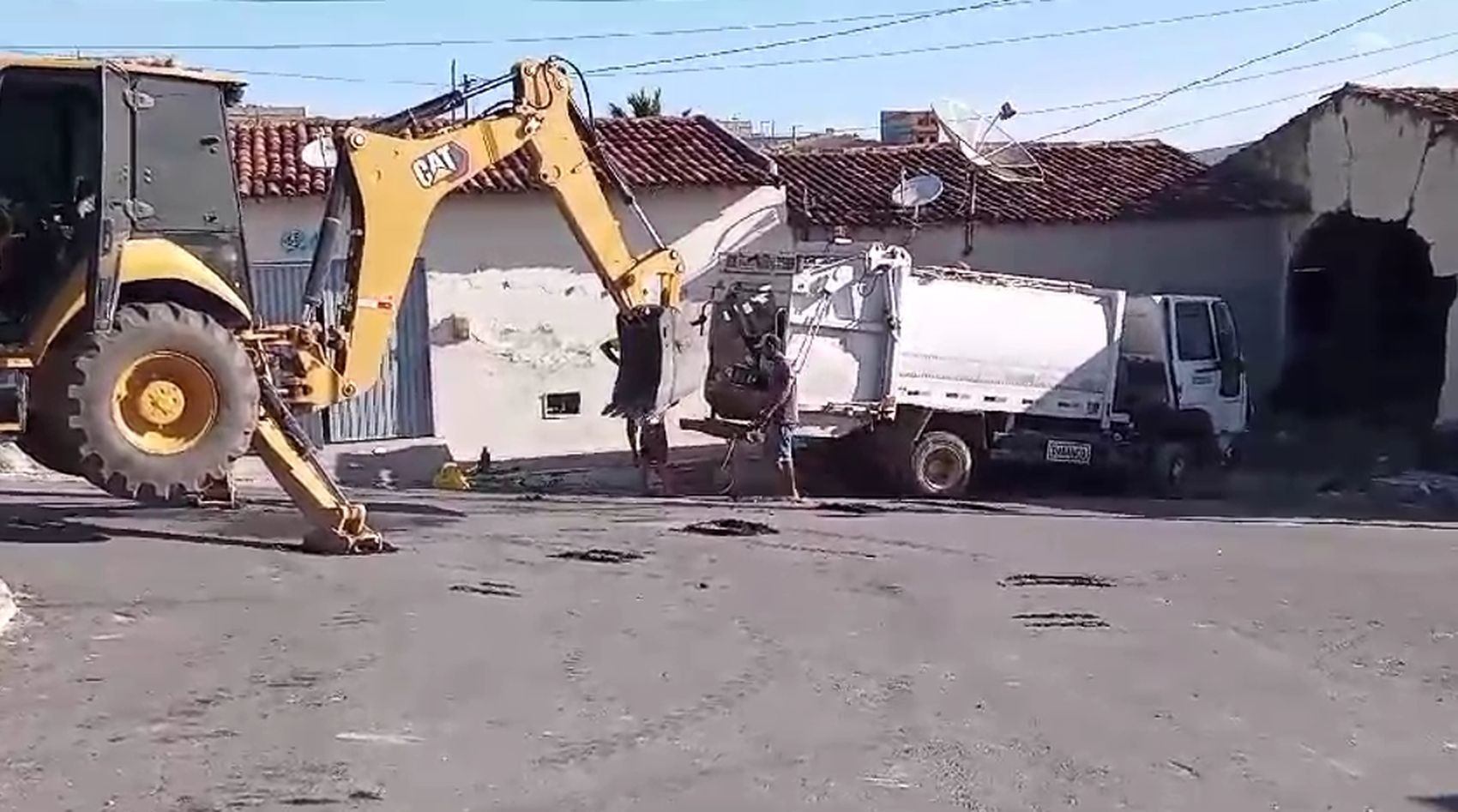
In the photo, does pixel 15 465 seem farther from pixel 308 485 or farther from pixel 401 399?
pixel 308 485

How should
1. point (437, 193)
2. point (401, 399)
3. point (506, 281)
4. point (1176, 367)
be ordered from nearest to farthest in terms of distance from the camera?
point (437, 193), point (1176, 367), point (401, 399), point (506, 281)

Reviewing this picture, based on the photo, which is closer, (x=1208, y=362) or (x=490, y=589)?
(x=490, y=589)

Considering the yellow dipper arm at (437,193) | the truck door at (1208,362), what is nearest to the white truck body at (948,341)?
the truck door at (1208,362)

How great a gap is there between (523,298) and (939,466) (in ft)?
21.3

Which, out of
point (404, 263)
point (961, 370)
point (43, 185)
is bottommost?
point (961, 370)

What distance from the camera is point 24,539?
572 inches

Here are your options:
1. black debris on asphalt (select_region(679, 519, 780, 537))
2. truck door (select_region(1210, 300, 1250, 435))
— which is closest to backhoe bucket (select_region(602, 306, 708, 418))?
black debris on asphalt (select_region(679, 519, 780, 537))

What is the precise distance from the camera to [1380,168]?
27594 mm

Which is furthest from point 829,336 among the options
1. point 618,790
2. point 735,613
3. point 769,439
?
point 618,790

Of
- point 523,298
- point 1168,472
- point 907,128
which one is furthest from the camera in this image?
point 907,128

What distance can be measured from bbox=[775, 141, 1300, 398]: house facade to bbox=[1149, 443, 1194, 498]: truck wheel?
5.62 metres

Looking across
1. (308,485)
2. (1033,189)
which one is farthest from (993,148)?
(308,485)

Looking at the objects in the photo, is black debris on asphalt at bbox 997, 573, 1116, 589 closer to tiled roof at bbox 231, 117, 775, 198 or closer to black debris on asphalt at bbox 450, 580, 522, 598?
black debris on asphalt at bbox 450, 580, 522, 598

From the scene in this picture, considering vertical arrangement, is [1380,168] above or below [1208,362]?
above
